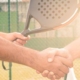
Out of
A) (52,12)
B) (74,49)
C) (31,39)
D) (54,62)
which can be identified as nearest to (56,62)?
(54,62)

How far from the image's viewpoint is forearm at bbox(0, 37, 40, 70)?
1135 millimetres

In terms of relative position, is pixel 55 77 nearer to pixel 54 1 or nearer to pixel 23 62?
pixel 23 62

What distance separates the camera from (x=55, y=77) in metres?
1.33

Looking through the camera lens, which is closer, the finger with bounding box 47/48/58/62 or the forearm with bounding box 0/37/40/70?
the forearm with bounding box 0/37/40/70

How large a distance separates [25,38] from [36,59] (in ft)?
0.34

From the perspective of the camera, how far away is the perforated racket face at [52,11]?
1042 mm

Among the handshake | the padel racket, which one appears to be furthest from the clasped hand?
the padel racket

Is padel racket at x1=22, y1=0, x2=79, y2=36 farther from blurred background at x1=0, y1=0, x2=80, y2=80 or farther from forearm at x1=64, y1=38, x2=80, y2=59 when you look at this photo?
blurred background at x1=0, y1=0, x2=80, y2=80

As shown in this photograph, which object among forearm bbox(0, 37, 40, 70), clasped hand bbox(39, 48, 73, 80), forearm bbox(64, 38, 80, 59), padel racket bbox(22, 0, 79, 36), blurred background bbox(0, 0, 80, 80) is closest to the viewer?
padel racket bbox(22, 0, 79, 36)

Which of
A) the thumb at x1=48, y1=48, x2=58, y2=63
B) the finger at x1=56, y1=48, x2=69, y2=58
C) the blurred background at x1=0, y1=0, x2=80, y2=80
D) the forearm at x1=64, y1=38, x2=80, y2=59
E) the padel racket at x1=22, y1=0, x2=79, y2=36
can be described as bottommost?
the blurred background at x1=0, y1=0, x2=80, y2=80

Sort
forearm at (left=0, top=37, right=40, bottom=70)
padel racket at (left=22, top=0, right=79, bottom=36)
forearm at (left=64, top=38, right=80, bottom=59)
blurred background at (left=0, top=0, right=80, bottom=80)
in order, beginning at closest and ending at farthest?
padel racket at (left=22, top=0, right=79, bottom=36) → forearm at (left=0, top=37, right=40, bottom=70) → forearm at (left=64, top=38, right=80, bottom=59) → blurred background at (left=0, top=0, right=80, bottom=80)

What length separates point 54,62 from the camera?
50.6 inches

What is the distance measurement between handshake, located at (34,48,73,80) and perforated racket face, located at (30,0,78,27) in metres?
0.20

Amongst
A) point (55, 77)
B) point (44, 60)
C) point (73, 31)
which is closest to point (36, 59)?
point (44, 60)
